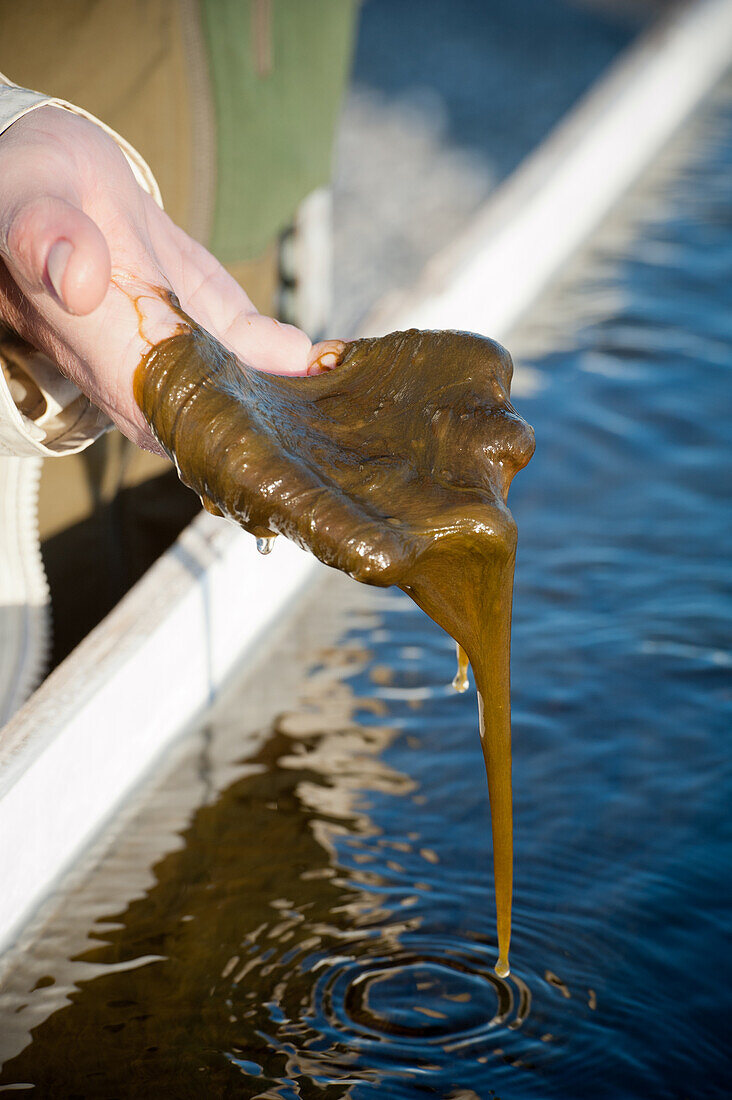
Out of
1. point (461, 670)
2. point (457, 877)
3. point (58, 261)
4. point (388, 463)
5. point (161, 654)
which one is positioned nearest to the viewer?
point (58, 261)

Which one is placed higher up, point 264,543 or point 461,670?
point 461,670

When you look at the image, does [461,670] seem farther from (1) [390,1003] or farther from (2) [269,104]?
(2) [269,104]

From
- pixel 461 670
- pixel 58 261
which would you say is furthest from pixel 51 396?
pixel 461 670

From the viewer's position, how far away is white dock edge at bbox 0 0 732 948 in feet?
6.70

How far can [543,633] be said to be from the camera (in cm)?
294

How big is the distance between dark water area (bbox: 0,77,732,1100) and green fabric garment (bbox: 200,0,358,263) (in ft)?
3.17

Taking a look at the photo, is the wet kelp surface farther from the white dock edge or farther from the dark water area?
the white dock edge

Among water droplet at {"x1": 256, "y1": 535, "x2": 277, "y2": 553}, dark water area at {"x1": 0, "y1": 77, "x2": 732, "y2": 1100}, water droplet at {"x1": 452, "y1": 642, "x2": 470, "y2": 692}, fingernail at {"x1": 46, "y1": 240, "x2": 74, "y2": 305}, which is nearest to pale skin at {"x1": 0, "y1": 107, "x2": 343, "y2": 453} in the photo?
fingernail at {"x1": 46, "y1": 240, "x2": 74, "y2": 305}

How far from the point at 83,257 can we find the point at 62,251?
0.09 feet

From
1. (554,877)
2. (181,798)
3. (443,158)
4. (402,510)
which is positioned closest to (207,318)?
(402,510)

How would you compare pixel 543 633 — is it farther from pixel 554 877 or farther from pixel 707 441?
pixel 707 441

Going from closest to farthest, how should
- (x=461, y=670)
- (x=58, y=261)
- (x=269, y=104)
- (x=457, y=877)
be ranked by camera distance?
1. (x=58, y=261)
2. (x=461, y=670)
3. (x=457, y=877)
4. (x=269, y=104)

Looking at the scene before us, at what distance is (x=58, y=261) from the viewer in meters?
1.47

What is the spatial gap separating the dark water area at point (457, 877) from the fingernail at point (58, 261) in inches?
44.8
